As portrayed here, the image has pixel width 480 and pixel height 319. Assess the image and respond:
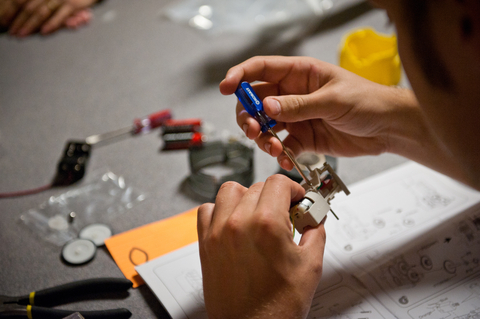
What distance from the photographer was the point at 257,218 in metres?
0.45

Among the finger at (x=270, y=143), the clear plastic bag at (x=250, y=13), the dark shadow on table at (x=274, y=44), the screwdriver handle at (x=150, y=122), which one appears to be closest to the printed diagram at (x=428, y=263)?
the finger at (x=270, y=143)

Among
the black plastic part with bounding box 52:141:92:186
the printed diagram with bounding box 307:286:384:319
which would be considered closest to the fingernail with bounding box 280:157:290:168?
the printed diagram with bounding box 307:286:384:319

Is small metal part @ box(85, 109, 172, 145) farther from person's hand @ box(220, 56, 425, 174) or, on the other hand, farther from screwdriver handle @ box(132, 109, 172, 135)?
person's hand @ box(220, 56, 425, 174)

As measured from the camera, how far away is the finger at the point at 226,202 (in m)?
0.49

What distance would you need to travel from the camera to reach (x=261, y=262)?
17.8 inches

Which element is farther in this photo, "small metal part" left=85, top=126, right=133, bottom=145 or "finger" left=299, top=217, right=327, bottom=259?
"small metal part" left=85, top=126, right=133, bottom=145

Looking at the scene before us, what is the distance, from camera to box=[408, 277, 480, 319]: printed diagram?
53cm

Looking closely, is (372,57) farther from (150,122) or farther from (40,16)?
(40,16)

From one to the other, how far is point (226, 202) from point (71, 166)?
19.0 inches

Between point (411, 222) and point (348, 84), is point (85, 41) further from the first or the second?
point (411, 222)

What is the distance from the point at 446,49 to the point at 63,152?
2.75 feet

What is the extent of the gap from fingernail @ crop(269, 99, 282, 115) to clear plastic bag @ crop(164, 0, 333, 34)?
806 millimetres

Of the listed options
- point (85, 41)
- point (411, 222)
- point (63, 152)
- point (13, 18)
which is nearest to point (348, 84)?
point (411, 222)

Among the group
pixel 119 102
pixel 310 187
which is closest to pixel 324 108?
pixel 310 187
